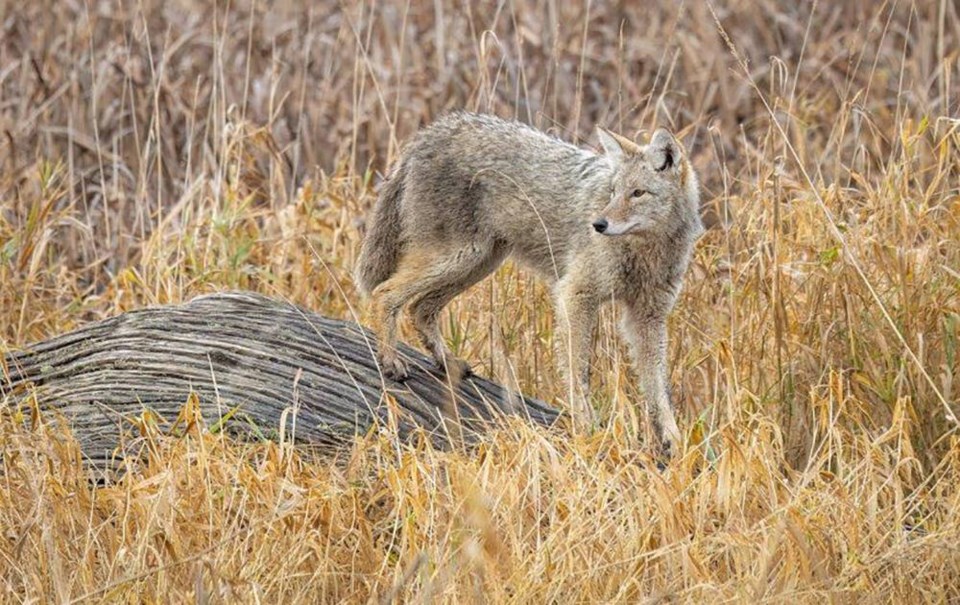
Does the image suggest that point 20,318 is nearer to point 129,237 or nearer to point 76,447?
point 129,237

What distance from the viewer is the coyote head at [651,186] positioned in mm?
6121

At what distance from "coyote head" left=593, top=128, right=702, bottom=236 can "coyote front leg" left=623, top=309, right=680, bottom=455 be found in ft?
1.23

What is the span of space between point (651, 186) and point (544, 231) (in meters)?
0.47

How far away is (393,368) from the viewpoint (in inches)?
238

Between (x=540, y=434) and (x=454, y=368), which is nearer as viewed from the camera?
(x=540, y=434)

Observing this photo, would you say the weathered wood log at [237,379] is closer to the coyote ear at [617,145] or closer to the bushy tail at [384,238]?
the bushy tail at [384,238]

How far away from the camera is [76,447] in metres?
4.96

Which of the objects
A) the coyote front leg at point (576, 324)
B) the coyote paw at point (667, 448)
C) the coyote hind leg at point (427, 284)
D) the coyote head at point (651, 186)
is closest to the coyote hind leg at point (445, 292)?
the coyote hind leg at point (427, 284)

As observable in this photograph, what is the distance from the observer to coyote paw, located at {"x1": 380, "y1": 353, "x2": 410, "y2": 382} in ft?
19.8

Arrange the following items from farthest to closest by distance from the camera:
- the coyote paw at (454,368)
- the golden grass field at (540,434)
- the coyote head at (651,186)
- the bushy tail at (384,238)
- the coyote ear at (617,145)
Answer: the bushy tail at (384,238), the coyote ear at (617,145), the coyote head at (651,186), the coyote paw at (454,368), the golden grass field at (540,434)

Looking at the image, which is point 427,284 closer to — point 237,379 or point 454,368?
point 454,368

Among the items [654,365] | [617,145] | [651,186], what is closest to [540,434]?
[654,365]

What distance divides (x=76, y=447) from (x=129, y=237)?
3.45m

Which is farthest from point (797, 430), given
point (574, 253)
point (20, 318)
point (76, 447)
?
point (20, 318)
